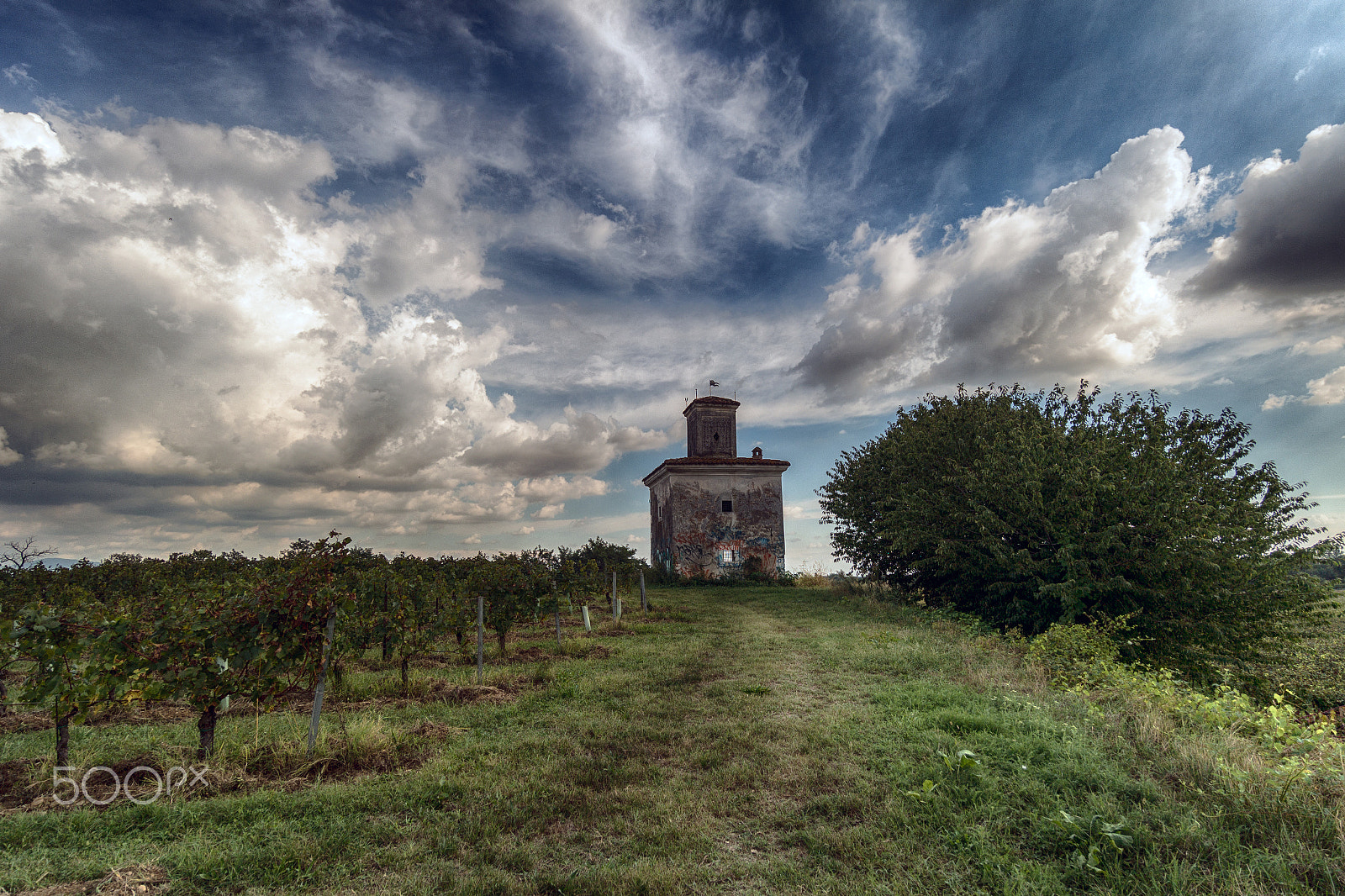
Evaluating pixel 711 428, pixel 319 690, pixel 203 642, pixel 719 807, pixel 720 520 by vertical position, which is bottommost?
pixel 719 807

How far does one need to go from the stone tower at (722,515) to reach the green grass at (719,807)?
2192cm

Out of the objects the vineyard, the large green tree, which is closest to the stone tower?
the large green tree

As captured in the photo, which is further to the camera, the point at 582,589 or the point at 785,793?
the point at 582,589

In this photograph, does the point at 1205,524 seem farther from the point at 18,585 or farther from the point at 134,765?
the point at 18,585

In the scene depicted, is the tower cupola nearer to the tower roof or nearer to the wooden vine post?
the tower roof

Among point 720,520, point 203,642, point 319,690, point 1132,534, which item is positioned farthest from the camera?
point 720,520

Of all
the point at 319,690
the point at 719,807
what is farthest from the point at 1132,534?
Result: the point at 319,690

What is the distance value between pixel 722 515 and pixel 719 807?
84.2 ft

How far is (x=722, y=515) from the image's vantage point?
3027cm

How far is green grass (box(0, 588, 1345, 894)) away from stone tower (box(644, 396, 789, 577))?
863 inches

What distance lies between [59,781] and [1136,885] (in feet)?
27.0

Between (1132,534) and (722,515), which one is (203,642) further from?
(722,515)

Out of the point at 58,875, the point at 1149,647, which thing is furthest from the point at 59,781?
the point at 1149,647

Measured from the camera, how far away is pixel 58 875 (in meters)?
3.56
